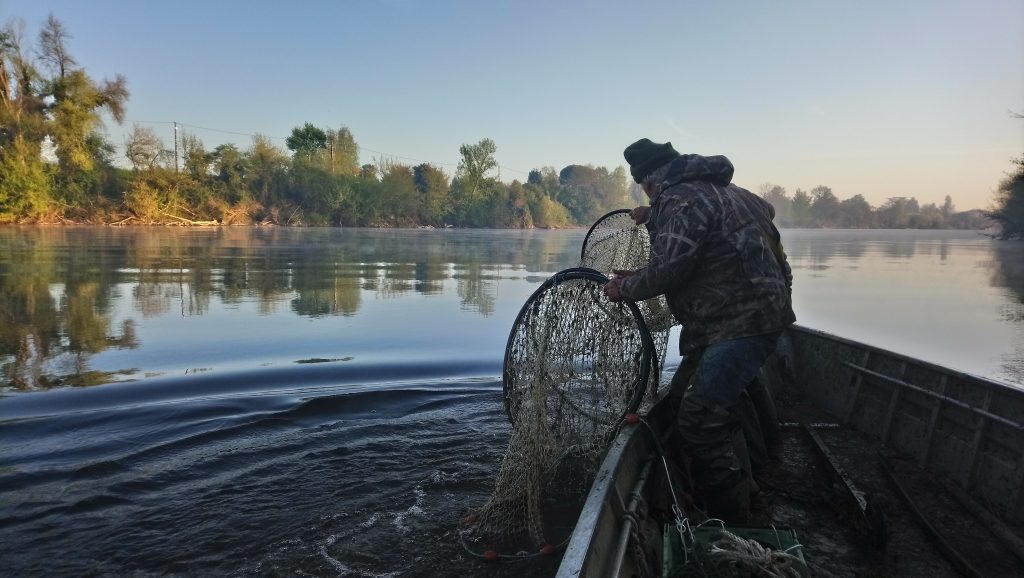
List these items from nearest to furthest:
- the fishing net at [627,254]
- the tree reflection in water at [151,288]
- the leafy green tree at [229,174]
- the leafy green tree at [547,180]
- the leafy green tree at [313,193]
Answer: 1. the fishing net at [627,254]
2. the tree reflection in water at [151,288]
3. the leafy green tree at [229,174]
4. the leafy green tree at [313,193]
5. the leafy green tree at [547,180]

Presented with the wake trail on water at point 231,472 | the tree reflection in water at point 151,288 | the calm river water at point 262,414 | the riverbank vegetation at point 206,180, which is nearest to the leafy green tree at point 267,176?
the riverbank vegetation at point 206,180

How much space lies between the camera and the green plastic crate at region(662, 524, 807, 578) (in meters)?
2.68

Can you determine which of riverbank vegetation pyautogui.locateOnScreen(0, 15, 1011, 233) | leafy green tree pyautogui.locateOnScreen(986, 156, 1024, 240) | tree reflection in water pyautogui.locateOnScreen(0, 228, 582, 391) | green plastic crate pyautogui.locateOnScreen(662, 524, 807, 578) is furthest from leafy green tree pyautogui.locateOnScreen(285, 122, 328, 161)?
green plastic crate pyautogui.locateOnScreen(662, 524, 807, 578)

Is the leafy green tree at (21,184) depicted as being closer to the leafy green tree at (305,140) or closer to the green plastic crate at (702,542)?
the leafy green tree at (305,140)

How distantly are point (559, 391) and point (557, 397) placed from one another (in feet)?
0.17

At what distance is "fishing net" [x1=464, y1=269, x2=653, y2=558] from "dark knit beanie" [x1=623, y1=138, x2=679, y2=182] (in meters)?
0.75

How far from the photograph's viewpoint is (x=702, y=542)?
274 centimetres

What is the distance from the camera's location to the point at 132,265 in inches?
722

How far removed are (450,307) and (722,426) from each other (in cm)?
976

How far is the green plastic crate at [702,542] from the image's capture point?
268 centimetres

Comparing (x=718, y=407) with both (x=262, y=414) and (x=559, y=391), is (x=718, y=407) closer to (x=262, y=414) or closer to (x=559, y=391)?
(x=559, y=391)

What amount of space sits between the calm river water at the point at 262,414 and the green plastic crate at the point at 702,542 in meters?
1.28

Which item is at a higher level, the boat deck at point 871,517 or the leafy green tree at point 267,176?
the leafy green tree at point 267,176

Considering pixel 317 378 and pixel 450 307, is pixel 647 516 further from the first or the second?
pixel 450 307
